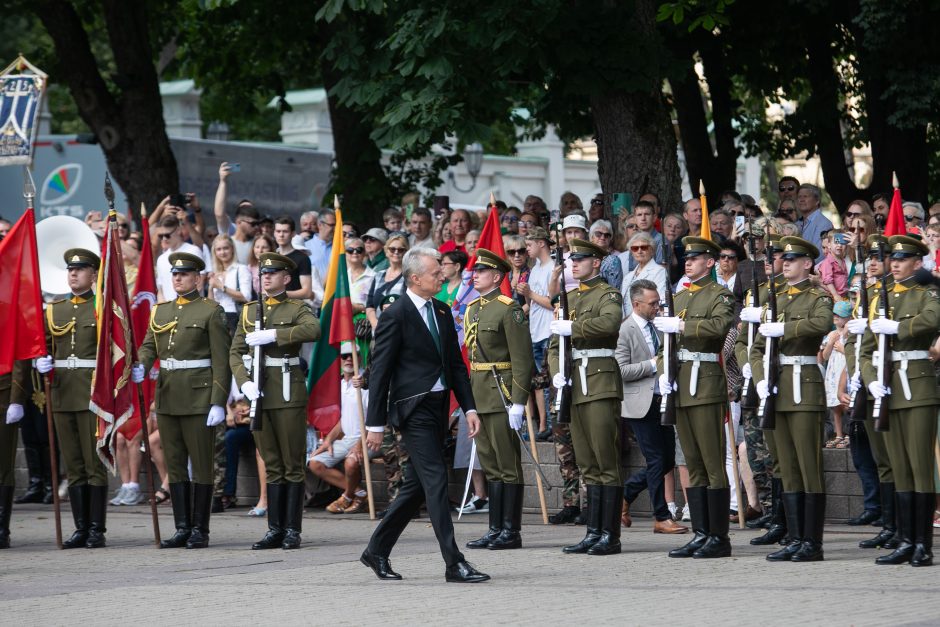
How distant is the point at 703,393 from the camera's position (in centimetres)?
1041

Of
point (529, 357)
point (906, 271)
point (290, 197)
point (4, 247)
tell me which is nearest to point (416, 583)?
point (529, 357)

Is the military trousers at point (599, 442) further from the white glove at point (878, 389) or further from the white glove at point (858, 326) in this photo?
the white glove at point (878, 389)

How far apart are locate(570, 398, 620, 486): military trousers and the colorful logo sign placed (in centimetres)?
1595

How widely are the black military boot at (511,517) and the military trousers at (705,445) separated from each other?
1.35m

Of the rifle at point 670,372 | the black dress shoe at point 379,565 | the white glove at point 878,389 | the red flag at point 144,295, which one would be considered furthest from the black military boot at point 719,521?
the red flag at point 144,295

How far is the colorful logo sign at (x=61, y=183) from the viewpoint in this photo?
82.3 feet

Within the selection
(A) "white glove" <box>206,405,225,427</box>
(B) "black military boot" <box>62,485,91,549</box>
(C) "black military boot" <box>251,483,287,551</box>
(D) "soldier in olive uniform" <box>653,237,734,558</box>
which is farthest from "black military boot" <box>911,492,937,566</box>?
(B) "black military boot" <box>62,485,91,549</box>

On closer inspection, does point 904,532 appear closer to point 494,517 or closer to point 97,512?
point 494,517

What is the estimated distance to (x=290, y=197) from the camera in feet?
87.2

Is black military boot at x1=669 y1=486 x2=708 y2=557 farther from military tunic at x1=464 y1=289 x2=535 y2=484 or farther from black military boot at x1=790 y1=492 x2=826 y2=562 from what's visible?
military tunic at x1=464 y1=289 x2=535 y2=484

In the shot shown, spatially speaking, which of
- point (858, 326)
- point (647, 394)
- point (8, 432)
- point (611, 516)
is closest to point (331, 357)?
point (8, 432)

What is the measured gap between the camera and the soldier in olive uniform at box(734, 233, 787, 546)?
1034cm

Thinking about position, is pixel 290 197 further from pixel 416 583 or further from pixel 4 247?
pixel 416 583

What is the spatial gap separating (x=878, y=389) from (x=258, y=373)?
4.30m
